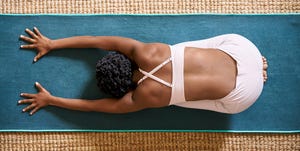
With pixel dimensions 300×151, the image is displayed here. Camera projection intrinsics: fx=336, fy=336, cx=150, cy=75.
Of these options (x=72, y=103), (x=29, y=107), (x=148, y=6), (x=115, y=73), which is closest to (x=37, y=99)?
(x=29, y=107)

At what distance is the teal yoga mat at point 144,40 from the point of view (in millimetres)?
1354

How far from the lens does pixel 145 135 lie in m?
1.39

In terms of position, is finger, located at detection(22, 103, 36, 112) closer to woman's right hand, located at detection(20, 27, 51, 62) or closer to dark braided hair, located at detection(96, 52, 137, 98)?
woman's right hand, located at detection(20, 27, 51, 62)

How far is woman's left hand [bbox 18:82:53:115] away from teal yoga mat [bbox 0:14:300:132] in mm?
23

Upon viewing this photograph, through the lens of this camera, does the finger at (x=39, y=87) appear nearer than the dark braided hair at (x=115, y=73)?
No

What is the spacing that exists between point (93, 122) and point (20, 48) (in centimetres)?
42

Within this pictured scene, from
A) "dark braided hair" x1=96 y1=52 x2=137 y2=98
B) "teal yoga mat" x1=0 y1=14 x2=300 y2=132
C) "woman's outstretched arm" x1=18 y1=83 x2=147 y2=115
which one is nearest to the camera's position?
"dark braided hair" x1=96 y1=52 x2=137 y2=98

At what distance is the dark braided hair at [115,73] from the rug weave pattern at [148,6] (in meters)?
0.31

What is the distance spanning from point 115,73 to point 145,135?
1.29ft

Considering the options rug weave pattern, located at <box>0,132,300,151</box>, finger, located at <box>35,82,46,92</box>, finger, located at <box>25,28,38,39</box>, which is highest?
finger, located at <box>25,28,38,39</box>

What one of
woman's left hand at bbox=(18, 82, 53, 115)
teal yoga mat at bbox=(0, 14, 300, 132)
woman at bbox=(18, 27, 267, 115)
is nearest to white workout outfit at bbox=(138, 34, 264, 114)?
woman at bbox=(18, 27, 267, 115)

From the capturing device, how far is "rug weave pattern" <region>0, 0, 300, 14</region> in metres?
1.38

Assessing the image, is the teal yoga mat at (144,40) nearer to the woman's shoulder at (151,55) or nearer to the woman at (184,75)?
the woman at (184,75)

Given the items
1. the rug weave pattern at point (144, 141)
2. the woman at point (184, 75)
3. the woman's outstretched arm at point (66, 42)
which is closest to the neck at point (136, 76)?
the woman at point (184, 75)
